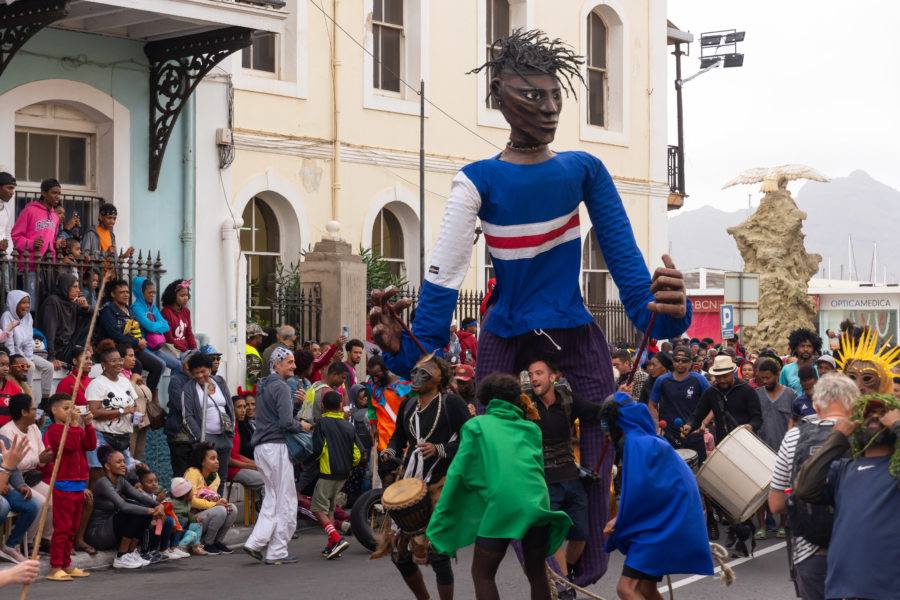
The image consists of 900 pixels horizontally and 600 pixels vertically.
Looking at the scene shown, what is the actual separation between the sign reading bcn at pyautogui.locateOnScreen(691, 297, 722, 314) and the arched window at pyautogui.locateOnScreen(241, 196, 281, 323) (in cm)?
2814

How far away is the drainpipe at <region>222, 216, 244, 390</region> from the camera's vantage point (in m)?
16.0

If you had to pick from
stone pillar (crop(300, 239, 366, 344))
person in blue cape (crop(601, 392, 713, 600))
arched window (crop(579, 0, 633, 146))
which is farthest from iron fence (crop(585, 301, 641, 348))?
person in blue cape (crop(601, 392, 713, 600))

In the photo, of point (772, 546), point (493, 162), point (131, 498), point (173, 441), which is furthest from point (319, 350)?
point (493, 162)

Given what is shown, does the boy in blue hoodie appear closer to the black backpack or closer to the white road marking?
the white road marking

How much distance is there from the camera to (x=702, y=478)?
11539 millimetres

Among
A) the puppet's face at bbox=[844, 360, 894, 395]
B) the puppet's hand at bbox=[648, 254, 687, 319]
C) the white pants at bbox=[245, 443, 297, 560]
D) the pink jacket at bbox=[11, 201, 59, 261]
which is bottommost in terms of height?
the white pants at bbox=[245, 443, 297, 560]

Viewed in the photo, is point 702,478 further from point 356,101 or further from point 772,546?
point 356,101

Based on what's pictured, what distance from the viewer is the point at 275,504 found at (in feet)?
39.1

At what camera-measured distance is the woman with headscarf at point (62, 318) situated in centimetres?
1286

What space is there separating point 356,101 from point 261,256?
2.75 meters

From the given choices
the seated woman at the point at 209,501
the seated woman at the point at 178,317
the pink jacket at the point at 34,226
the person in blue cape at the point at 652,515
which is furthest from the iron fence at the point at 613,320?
the person in blue cape at the point at 652,515

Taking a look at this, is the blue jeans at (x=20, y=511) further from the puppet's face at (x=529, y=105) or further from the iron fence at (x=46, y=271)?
the puppet's face at (x=529, y=105)

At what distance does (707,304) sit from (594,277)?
22.1 meters

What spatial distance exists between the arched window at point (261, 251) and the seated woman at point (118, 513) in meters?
7.38
